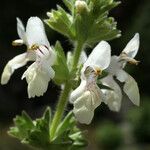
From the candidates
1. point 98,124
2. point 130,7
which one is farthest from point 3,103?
point 130,7

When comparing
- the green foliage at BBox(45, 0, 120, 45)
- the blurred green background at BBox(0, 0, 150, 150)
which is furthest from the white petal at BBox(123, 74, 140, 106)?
the blurred green background at BBox(0, 0, 150, 150)

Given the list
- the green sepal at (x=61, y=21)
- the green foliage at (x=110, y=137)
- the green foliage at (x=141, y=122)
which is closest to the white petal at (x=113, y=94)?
the green sepal at (x=61, y=21)

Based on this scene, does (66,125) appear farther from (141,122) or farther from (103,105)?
(103,105)

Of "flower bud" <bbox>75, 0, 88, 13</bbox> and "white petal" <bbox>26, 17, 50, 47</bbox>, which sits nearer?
"flower bud" <bbox>75, 0, 88, 13</bbox>

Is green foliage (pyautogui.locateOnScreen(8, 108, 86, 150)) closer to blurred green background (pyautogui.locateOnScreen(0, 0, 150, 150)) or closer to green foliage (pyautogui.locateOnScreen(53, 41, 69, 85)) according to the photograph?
green foliage (pyautogui.locateOnScreen(53, 41, 69, 85))

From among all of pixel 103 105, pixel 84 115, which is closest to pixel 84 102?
pixel 84 115

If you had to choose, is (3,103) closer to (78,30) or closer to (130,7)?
(130,7)

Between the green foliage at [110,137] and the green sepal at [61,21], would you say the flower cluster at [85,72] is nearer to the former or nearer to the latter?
the green sepal at [61,21]
